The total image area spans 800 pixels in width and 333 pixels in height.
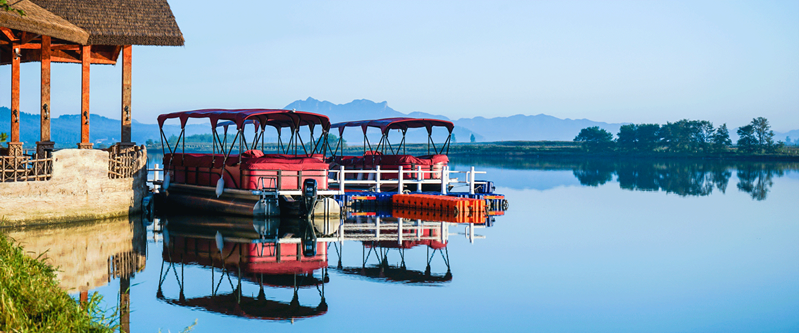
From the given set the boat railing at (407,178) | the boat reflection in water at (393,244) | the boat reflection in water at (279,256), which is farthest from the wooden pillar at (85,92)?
the boat reflection in water at (393,244)

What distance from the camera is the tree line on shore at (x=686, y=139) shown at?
11625 centimetres

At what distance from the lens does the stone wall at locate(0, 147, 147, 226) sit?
56.9 feet

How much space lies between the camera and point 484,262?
15477 millimetres

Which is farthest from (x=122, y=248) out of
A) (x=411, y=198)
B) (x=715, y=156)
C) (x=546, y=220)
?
(x=715, y=156)

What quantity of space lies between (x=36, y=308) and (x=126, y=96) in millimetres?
15900

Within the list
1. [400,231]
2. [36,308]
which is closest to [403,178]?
[400,231]

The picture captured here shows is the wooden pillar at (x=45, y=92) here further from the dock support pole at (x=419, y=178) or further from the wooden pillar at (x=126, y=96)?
the dock support pole at (x=419, y=178)

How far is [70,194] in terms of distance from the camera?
61.1ft

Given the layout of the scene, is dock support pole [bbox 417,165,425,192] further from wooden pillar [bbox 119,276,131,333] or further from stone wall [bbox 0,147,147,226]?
wooden pillar [bbox 119,276,131,333]

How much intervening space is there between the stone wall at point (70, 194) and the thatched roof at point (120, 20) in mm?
3529

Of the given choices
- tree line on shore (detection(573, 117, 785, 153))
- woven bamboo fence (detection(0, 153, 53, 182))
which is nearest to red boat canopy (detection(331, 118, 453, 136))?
woven bamboo fence (detection(0, 153, 53, 182))

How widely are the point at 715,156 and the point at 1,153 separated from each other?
110793mm

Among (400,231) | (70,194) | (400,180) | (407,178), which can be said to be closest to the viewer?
(70,194)

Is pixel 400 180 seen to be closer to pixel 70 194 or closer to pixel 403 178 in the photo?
pixel 403 178
